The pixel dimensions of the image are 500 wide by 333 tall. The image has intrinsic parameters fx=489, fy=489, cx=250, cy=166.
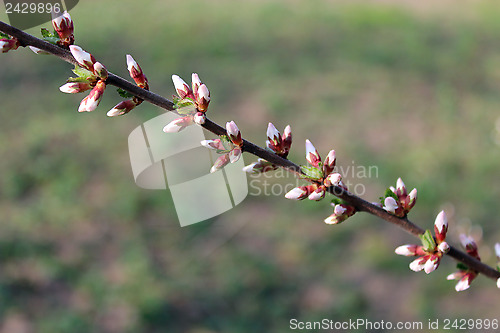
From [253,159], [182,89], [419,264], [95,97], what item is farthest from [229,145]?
[253,159]

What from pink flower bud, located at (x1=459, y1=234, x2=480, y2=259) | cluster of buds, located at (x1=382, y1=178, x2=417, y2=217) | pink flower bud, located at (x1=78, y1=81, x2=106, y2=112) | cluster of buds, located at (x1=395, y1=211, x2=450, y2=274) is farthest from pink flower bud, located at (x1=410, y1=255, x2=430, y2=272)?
pink flower bud, located at (x1=78, y1=81, x2=106, y2=112)

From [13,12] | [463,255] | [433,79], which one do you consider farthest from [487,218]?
[13,12]

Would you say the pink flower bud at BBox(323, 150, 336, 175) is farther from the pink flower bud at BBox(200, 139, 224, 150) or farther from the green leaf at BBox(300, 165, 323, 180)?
the pink flower bud at BBox(200, 139, 224, 150)

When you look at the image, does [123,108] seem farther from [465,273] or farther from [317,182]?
[465,273]

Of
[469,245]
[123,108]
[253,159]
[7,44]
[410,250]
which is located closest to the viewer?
[7,44]

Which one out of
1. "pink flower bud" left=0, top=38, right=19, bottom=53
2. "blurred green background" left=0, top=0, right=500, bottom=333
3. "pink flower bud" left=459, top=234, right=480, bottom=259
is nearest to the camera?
"pink flower bud" left=0, top=38, right=19, bottom=53

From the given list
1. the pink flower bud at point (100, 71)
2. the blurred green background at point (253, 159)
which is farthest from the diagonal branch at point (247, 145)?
the blurred green background at point (253, 159)
